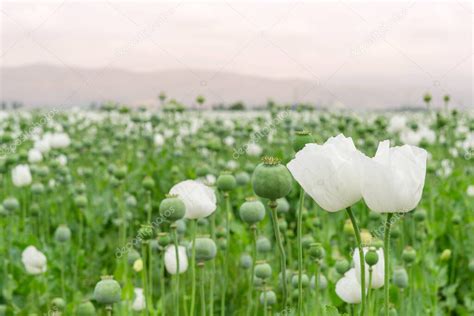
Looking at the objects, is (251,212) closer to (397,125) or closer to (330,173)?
(330,173)

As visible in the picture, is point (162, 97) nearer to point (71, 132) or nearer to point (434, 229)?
point (71, 132)

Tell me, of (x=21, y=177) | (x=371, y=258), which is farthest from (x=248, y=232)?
(x=371, y=258)

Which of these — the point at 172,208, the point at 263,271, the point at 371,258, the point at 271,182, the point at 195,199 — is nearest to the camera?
the point at 271,182

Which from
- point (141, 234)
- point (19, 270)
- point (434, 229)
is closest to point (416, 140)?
point (434, 229)

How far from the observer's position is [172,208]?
1.55 metres

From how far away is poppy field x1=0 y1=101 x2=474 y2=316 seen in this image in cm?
113

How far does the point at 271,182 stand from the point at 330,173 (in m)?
0.23

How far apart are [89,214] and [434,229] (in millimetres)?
2161

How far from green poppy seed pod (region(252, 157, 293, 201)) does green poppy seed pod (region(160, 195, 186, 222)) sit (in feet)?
0.96

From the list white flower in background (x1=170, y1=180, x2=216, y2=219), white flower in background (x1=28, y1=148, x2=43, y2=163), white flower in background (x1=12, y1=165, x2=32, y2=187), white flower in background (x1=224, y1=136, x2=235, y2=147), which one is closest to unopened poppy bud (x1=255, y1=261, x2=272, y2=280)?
white flower in background (x1=170, y1=180, x2=216, y2=219)

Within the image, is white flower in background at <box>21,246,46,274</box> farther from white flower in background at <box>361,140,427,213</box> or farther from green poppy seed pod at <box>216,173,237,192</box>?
white flower in background at <box>361,140,427,213</box>

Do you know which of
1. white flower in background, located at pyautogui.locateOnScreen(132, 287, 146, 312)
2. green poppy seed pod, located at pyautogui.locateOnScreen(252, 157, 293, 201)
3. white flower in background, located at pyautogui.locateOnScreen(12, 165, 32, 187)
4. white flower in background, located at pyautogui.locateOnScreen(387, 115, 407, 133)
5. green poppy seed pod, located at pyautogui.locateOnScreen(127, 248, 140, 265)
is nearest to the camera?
green poppy seed pod, located at pyautogui.locateOnScreen(252, 157, 293, 201)

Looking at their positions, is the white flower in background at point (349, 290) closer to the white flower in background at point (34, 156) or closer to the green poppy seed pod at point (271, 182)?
the green poppy seed pod at point (271, 182)

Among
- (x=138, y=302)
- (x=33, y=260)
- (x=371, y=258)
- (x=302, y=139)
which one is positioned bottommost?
(x=138, y=302)
